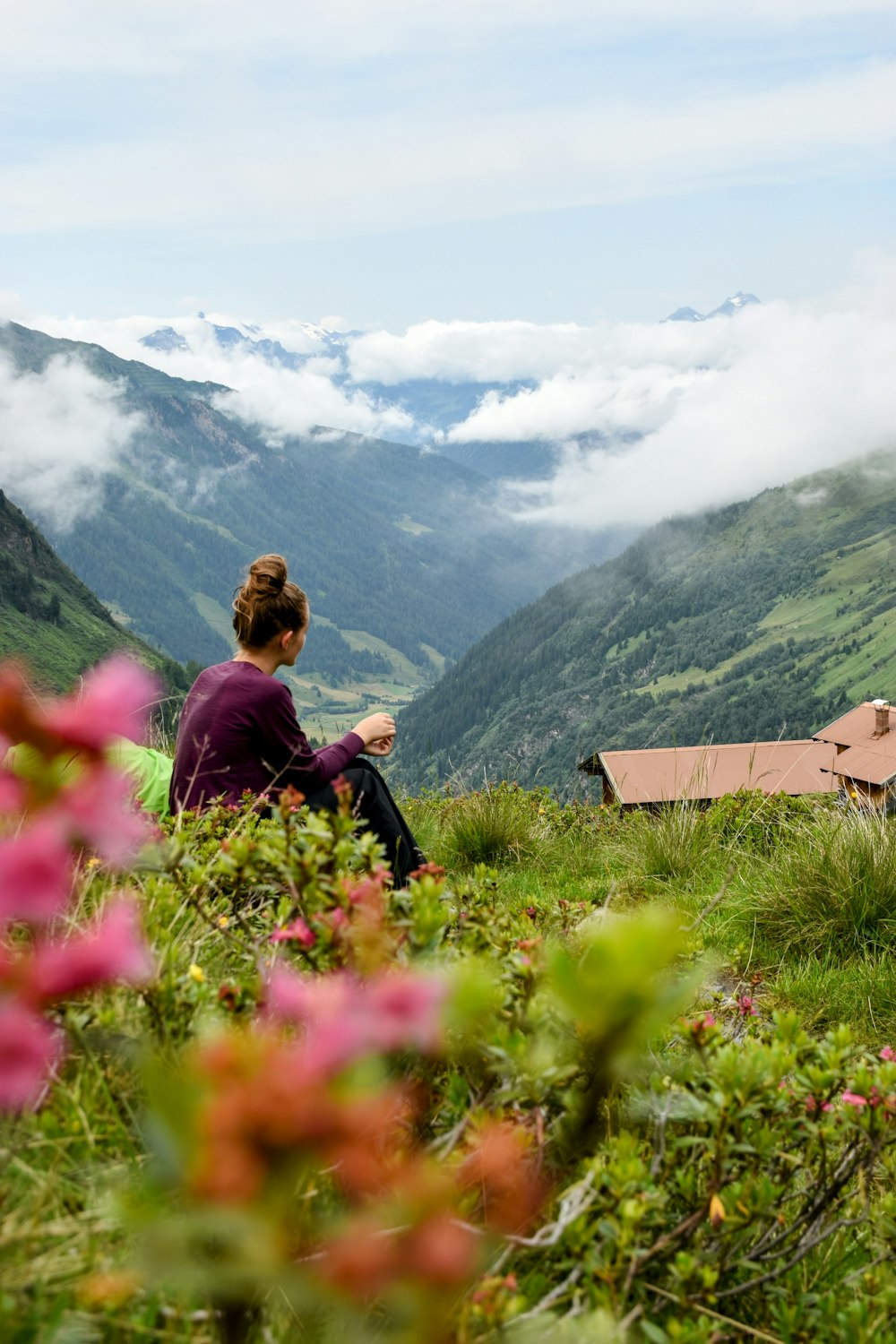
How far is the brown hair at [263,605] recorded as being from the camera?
5.43 metres

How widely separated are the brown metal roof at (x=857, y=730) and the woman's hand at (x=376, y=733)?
3589cm

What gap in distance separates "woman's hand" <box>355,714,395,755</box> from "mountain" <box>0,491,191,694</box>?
11618 centimetres

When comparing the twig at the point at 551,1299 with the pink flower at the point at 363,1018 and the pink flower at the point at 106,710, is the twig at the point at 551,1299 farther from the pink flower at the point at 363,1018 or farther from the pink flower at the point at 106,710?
the pink flower at the point at 106,710

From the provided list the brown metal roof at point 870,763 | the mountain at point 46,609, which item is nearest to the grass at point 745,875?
the brown metal roof at point 870,763

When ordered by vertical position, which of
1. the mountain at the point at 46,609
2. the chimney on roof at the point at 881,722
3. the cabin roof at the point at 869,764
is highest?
the mountain at the point at 46,609

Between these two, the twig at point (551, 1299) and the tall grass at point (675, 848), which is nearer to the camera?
the twig at point (551, 1299)

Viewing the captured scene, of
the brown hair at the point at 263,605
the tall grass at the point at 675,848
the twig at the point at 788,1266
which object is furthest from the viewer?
the tall grass at the point at 675,848

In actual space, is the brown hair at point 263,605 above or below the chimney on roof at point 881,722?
above

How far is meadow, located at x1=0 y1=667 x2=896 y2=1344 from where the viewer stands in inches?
29.8

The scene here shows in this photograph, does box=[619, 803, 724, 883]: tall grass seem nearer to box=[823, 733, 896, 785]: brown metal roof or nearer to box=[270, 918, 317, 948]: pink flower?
box=[270, 918, 317, 948]: pink flower

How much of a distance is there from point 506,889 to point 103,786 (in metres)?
6.67

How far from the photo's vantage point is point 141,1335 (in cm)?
142

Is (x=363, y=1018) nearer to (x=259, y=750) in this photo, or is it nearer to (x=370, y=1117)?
(x=370, y=1117)

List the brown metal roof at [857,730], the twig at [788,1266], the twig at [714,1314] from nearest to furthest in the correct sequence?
the twig at [714,1314], the twig at [788,1266], the brown metal roof at [857,730]
